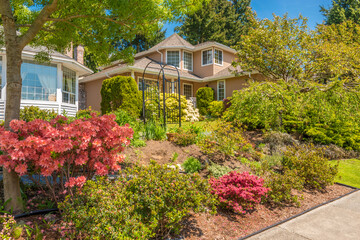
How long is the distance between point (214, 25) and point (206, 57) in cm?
1209

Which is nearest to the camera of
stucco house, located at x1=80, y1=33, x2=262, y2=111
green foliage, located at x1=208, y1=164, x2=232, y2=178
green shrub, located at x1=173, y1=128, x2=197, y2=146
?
green foliage, located at x1=208, y1=164, x2=232, y2=178

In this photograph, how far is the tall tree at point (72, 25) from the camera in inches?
126

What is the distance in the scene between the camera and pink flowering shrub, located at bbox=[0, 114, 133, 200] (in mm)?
2692

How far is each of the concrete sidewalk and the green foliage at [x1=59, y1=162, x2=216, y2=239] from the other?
1.11 metres

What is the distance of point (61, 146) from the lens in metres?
2.71

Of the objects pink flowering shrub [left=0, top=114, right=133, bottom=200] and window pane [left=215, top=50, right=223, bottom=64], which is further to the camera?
window pane [left=215, top=50, right=223, bottom=64]

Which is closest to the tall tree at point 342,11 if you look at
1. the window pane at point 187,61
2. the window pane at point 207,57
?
the window pane at point 207,57

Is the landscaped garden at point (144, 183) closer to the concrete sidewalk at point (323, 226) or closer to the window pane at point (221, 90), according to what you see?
the concrete sidewalk at point (323, 226)

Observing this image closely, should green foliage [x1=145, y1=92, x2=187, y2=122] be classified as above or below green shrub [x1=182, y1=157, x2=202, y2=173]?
above

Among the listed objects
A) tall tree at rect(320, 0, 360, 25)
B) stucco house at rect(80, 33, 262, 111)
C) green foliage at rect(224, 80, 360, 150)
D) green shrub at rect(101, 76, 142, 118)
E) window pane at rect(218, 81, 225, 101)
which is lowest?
green foliage at rect(224, 80, 360, 150)

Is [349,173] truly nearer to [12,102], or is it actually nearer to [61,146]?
[61,146]

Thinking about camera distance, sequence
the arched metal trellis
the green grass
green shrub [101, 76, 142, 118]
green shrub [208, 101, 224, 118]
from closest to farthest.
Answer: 1. the green grass
2. the arched metal trellis
3. green shrub [101, 76, 142, 118]
4. green shrub [208, 101, 224, 118]

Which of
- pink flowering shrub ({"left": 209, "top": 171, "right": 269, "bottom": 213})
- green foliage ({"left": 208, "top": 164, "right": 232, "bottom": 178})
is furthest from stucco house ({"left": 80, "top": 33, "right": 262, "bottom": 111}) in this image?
pink flowering shrub ({"left": 209, "top": 171, "right": 269, "bottom": 213})

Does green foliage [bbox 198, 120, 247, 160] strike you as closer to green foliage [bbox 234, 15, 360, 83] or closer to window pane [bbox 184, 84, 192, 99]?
green foliage [bbox 234, 15, 360, 83]
